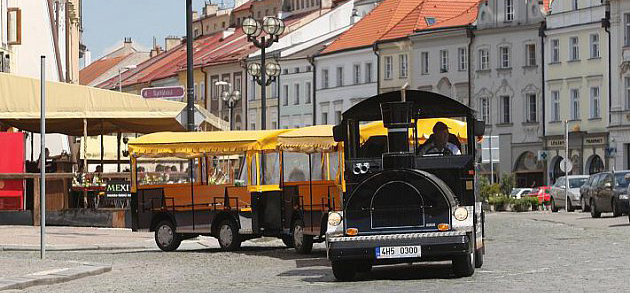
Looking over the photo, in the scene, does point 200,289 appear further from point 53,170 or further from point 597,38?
point 597,38

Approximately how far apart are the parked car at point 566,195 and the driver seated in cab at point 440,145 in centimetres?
4491

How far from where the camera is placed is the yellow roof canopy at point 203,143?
1195 inches

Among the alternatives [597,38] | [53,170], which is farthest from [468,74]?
[53,170]

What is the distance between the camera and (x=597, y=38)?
91.2m

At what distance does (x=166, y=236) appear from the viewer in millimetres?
31281

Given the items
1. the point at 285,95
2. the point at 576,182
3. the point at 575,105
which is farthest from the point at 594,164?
the point at 285,95

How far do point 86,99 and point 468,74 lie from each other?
201 feet

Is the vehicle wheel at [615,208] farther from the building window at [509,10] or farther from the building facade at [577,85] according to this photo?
the building window at [509,10]

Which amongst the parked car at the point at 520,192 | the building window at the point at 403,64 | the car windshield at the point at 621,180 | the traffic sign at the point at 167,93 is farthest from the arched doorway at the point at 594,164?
the traffic sign at the point at 167,93

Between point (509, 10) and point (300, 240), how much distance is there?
70.4 m

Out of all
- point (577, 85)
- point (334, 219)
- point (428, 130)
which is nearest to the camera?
point (334, 219)

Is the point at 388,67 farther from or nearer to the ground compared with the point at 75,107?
farther from the ground

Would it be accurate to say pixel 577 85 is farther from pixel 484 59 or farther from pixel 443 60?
pixel 443 60

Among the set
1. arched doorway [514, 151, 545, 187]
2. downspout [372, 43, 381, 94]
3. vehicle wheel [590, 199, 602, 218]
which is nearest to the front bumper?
vehicle wheel [590, 199, 602, 218]
